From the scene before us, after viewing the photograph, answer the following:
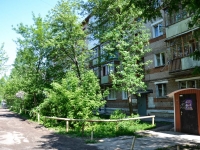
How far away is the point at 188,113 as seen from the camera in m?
11.1

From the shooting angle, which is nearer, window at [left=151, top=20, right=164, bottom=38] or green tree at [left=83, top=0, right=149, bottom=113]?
green tree at [left=83, top=0, right=149, bottom=113]

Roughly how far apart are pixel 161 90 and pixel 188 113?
31.1 feet

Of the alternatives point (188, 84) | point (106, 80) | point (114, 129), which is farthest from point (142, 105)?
point (114, 129)

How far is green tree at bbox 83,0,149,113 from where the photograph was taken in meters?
15.8

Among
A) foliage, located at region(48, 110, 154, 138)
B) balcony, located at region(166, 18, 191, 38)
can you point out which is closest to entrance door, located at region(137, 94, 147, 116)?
balcony, located at region(166, 18, 191, 38)

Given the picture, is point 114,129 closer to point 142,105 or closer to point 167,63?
point 167,63

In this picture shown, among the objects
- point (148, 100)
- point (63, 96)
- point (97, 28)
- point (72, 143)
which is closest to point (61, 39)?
point (97, 28)

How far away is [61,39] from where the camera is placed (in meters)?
21.3

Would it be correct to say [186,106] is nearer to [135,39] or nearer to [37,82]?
[135,39]

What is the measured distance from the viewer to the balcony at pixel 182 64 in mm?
15117

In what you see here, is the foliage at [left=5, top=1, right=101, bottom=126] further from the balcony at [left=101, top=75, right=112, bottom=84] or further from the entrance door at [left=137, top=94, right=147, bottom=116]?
the entrance door at [left=137, top=94, right=147, bottom=116]

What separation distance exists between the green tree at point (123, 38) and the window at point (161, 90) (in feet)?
12.5

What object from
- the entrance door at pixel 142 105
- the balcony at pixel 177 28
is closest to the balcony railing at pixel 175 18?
the balcony at pixel 177 28

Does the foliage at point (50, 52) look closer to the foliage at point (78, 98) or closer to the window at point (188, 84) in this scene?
the foliage at point (78, 98)
